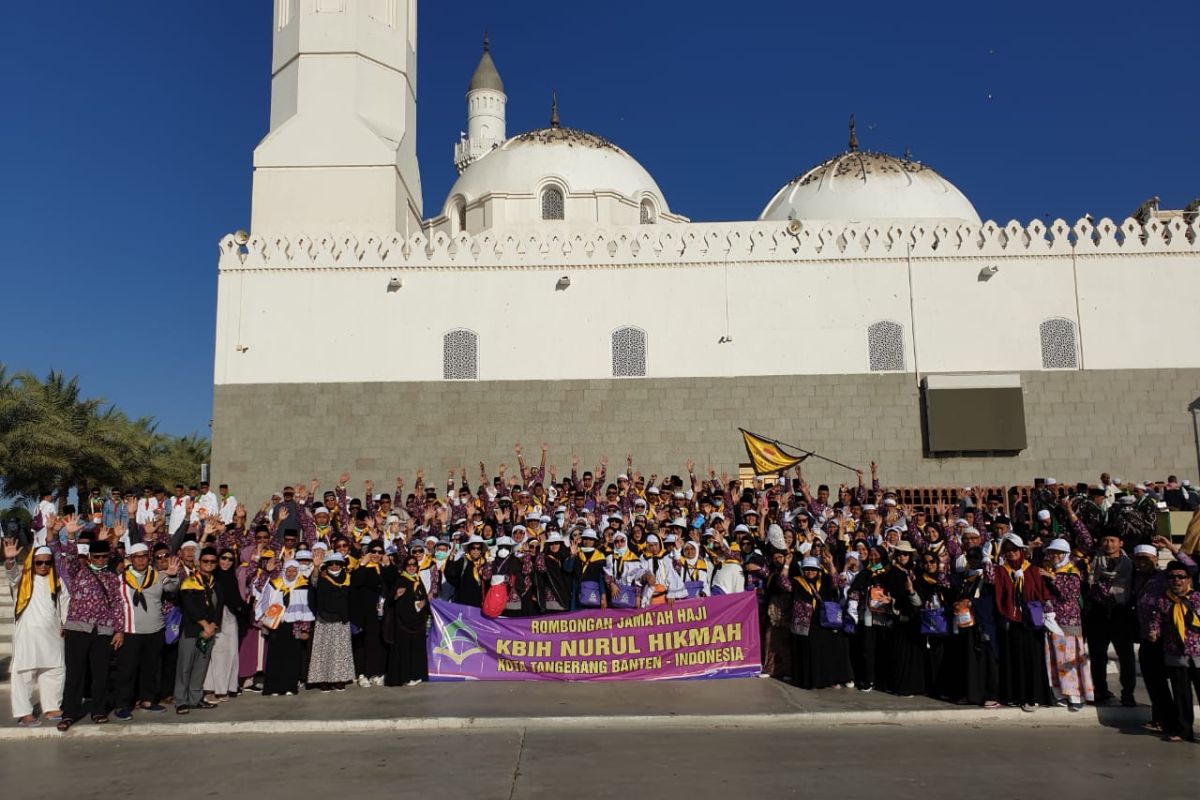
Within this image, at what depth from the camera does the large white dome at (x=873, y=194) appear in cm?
2344

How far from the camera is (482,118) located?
39031 mm

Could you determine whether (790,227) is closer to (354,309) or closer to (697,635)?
(354,309)

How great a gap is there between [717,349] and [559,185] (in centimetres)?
783

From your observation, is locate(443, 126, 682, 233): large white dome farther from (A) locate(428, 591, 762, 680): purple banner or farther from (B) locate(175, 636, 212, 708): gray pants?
(B) locate(175, 636, 212, 708): gray pants

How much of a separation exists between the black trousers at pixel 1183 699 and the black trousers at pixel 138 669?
811cm

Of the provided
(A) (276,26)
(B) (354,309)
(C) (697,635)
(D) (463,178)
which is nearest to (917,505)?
(C) (697,635)

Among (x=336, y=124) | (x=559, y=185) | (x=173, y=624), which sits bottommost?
(x=173, y=624)

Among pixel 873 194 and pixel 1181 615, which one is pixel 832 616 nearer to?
pixel 1181 615

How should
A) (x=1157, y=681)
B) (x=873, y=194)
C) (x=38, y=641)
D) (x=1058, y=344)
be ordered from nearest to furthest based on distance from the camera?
(x=1157, y=681)
(x=38, y=641)
(x=1058, y=344)
(x=873, y=194)

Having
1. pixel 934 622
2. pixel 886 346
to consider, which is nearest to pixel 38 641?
pixel 934 622

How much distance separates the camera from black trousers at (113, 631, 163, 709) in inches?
319

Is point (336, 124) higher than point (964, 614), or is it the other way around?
point (336, 124)

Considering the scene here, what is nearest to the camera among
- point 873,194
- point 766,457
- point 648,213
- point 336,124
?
point 766,457

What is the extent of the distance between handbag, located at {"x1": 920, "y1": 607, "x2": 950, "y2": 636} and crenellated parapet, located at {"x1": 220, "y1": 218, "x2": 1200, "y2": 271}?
11.1 metres
